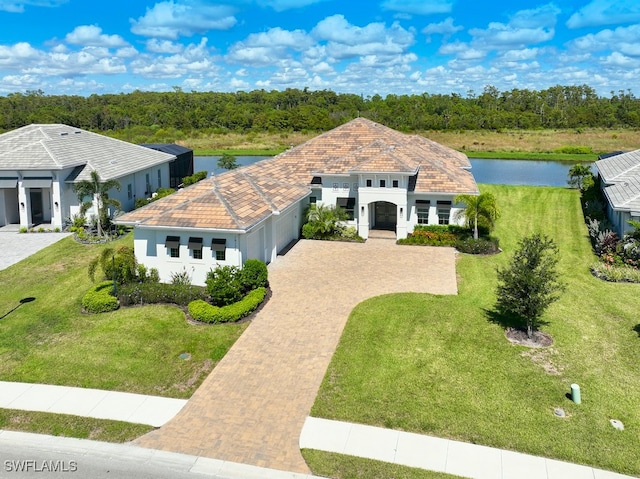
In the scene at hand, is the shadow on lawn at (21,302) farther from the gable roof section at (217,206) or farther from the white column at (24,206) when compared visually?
the white column at (24,206)

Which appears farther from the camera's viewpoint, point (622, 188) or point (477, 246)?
point (622, 188)

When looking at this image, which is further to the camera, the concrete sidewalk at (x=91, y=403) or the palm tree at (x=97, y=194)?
the palm tree at (x=97, y=194)

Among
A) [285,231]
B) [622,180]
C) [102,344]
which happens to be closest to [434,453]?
[102,344]

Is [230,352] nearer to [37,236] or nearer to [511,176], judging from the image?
[37,236]

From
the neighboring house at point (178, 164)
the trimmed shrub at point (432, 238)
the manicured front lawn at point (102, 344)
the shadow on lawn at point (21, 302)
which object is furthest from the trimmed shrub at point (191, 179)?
the shadow on lawn at point (21, 302)

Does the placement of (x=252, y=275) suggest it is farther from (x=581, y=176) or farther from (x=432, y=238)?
(x=581, y=176)

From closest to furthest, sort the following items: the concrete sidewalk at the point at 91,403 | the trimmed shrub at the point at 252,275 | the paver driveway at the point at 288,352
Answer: the paver driveway at the point at 288,352 → the concrete sidewalk at the point at 91,403 → the trimmed shrub at the point at 252,275

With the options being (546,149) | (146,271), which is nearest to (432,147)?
(146,271)
